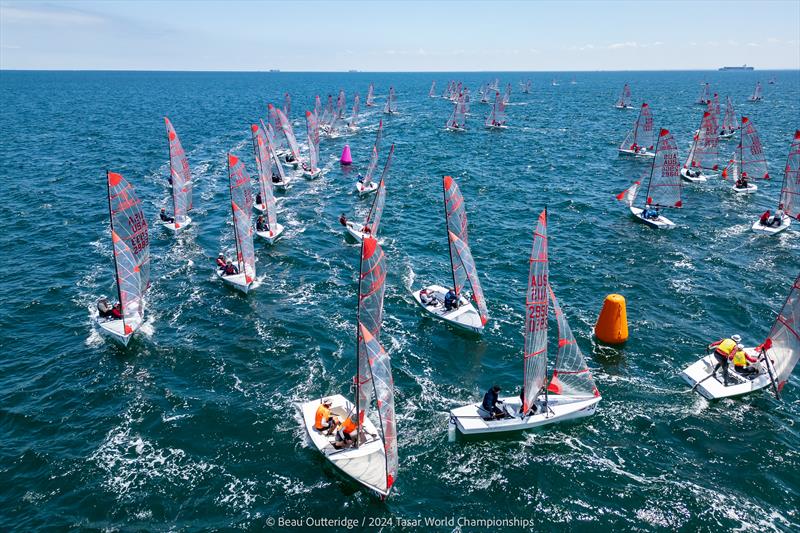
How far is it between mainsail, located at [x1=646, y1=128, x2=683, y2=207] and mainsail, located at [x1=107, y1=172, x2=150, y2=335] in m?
55.1

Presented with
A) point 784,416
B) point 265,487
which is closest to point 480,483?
point 265,487

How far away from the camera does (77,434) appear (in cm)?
2667

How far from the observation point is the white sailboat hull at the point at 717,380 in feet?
94.8

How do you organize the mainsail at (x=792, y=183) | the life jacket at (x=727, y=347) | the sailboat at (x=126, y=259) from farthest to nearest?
1. the mainsail at (x=792, y=183)
2. the sailboat at (x=126, y=259)
3. the life jacket at (x=727, y=347)

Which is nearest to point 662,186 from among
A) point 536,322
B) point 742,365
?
point 742,365

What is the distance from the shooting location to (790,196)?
55.2 m

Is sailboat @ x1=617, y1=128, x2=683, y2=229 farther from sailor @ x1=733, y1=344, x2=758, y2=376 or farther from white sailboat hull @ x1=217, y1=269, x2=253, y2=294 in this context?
white sailboat hull @ x1=217, y1=269, x2=253, y2=294

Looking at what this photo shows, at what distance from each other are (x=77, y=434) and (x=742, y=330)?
45987mm

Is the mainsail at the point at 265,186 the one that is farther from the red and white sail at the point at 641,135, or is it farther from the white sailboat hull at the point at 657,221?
the red and white sail at the point at 641,135

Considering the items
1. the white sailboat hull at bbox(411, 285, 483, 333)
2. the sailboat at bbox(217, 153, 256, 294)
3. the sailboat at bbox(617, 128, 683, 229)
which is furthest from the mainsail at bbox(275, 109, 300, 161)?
the sailboat at bbox(617, 128, 683, 229)

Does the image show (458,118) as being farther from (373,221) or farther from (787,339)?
(787,339)

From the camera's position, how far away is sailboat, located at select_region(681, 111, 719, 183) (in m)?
71.4

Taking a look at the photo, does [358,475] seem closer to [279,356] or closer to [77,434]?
[279,356]

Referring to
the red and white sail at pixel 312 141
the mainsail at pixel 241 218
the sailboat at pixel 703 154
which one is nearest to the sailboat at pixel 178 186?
the mainsail at pixel 241 218
